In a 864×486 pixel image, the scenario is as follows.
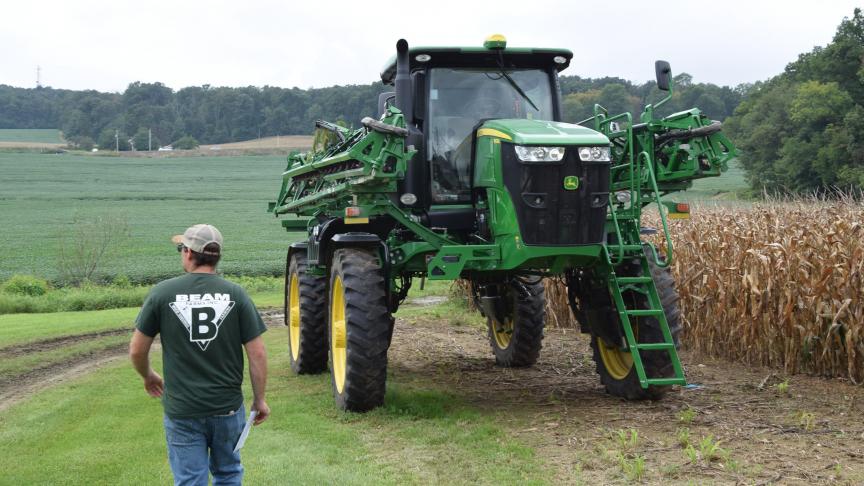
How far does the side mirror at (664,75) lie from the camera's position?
28.5 feet

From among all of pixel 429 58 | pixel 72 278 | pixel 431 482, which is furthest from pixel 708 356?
pixel 72 278

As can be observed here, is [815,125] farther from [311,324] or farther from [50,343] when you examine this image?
[311,324]

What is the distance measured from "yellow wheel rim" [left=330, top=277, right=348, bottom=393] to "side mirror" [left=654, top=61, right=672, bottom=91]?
350cm

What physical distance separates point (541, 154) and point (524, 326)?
383cm

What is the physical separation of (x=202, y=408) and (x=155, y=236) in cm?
3594

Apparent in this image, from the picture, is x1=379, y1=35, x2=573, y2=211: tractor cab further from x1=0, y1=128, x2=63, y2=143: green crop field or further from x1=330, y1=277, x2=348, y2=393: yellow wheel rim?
x1=0, y1=128, x2=63, y2=143: green crop field

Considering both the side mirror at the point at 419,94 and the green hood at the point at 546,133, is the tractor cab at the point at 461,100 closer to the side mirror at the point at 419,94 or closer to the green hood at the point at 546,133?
the side mirror at the point at 419,94

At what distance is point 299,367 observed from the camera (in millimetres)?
11547

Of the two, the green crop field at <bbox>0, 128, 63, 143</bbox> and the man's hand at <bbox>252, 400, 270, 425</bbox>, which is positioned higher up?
the green crop field at <bbox>0, 128, 63, 143</bbox>

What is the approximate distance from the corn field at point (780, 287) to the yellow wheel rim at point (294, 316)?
16.2 ft

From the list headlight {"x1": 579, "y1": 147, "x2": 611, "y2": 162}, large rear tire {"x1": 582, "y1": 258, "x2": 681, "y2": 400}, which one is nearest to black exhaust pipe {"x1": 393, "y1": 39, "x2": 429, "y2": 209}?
headlight {"x1": 579, "y1": 147, "x2": 611, "y2": 162}

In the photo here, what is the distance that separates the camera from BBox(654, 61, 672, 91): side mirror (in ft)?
28.5

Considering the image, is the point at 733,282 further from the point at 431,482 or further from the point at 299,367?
the point at 431,482

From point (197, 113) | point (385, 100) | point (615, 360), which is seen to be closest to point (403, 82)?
point (385, 100)
